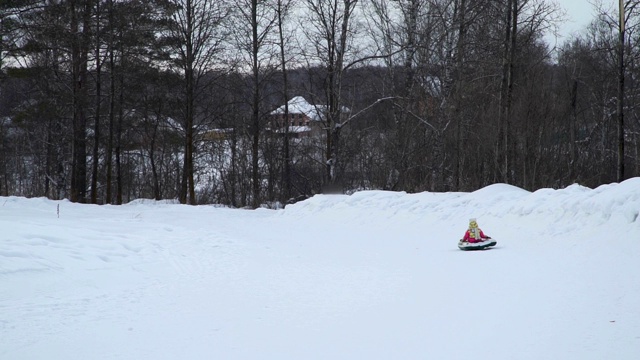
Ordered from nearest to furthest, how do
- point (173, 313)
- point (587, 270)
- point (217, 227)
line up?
1. point (173, 313)
2. point (587, 270)
3. point (217, 227)

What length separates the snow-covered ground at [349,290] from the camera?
4359 millimetres

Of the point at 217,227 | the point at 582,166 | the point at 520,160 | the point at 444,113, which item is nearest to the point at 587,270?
the point at 217,227

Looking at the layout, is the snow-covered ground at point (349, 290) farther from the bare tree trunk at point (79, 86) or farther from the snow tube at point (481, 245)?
the bare tree trunk at point (79, 86)

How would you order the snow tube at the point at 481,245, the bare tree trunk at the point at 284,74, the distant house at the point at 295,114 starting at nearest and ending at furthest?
1. the snow tube at the point at 481,245
2. the bare tree trunk at the point at 284,74
3. the distant house at the point at 295,114

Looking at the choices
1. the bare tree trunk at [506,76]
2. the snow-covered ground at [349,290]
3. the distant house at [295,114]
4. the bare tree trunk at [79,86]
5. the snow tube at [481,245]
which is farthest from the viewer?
the distant house at [295,114]

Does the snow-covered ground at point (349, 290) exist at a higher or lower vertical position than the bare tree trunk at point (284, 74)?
lower

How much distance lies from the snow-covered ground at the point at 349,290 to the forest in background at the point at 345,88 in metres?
8.19

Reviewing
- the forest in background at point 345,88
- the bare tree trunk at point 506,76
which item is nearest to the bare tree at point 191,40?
the forest in background at point 345,88

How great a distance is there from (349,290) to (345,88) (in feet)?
63.1

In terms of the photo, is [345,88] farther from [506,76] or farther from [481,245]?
[481,245]

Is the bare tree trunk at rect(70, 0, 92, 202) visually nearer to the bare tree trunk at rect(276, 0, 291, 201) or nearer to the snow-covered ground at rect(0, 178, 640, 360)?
the bare tree trunk at rect(276, 0, 291, 201)

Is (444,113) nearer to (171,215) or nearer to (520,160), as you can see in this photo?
(520,160)

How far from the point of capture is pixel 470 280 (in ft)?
21.8

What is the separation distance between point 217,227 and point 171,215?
4.36 metres
